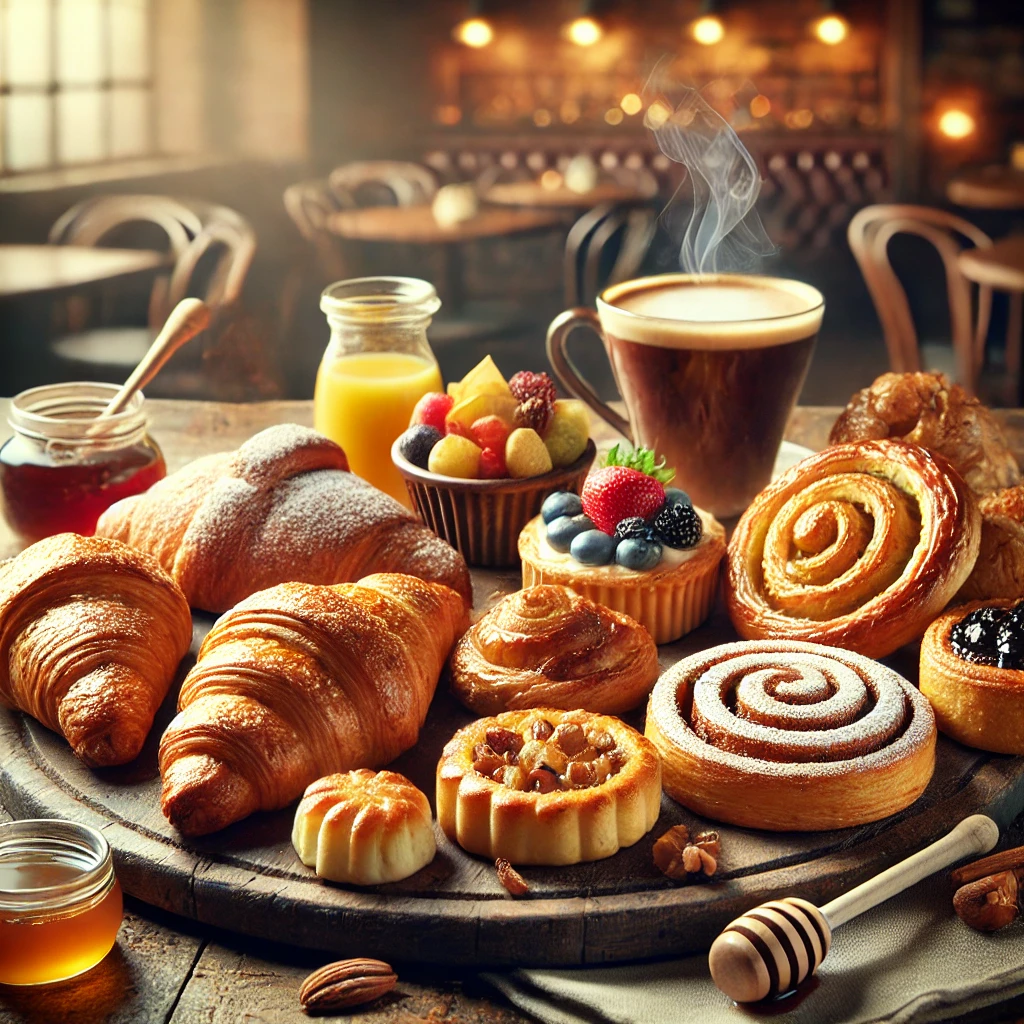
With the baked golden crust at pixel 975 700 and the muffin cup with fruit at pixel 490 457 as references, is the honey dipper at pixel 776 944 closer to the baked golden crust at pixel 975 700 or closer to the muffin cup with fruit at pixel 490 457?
the baked golden crust at pixel 975 700

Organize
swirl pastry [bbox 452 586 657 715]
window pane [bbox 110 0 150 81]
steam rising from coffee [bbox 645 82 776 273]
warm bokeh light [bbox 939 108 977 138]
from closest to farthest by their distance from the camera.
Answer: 1. swirl pastry [bbox 452 586 657 715]
2. steam rising from coffee [bbox 645 82 776 273]
3. window pane [bbox 110 0 150 81]
4. warm bokeh light [bbox 939 108 977 138]

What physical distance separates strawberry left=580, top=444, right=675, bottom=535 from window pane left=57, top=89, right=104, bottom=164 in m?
7.48

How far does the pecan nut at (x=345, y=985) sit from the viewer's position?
4.12ft

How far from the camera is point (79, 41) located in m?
8.54

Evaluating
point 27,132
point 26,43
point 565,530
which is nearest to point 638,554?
point 565,530

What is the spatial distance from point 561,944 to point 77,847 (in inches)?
19.9

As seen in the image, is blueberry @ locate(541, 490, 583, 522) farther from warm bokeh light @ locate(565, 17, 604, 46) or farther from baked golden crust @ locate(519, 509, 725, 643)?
warm bokeh light @ locate(565, 17, 604, 46)

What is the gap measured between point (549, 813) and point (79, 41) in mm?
8440

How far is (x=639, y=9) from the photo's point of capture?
10.9 metres

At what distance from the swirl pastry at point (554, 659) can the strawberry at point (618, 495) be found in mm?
225

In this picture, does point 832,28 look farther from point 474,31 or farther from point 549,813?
point 549,813

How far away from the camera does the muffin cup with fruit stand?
215 centimetres

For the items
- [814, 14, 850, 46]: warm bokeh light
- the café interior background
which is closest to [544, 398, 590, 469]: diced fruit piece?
the café interior background

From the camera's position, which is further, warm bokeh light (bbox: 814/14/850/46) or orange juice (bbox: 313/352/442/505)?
warm bokeh light (bbox: 814/14/850/46)
